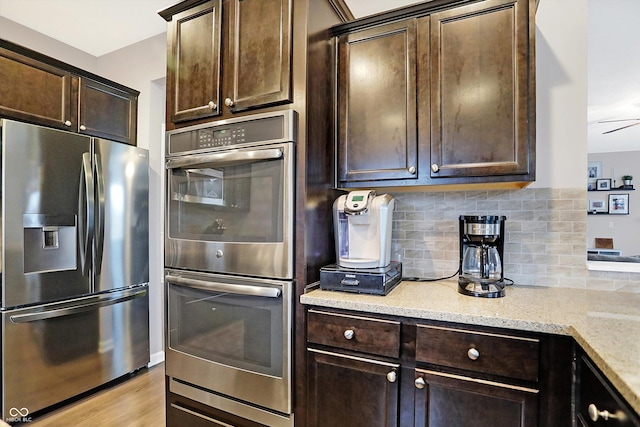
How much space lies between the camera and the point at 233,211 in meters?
1.60

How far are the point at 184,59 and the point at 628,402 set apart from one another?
216 cm

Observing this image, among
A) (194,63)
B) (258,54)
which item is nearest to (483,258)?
(258,54)

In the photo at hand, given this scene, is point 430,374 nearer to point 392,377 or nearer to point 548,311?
point 392,377

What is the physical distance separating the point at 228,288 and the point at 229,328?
209 mm

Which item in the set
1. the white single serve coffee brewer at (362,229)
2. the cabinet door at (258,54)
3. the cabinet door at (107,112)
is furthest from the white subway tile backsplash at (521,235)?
the cabinet door at (107,112)

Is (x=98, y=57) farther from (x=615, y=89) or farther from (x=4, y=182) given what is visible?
(x=615, y=89)

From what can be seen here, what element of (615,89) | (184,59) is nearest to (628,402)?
(184,59)

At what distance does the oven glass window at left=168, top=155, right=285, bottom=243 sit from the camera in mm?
1497

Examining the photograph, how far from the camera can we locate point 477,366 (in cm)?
116

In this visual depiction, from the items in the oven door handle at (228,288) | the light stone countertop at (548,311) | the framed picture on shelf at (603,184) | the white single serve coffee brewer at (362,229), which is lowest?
the light stone countertop at (548,311)

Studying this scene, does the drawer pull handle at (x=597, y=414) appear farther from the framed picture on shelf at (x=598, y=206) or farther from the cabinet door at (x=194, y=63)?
the framed picture on shelf at (x=598, y=206)

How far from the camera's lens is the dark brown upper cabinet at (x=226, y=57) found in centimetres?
152

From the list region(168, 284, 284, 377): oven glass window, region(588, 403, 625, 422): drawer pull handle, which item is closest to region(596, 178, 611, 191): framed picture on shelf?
region(588, 403, 625, 422): drawer pull handle

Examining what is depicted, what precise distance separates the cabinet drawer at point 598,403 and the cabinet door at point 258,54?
1.42 meters
